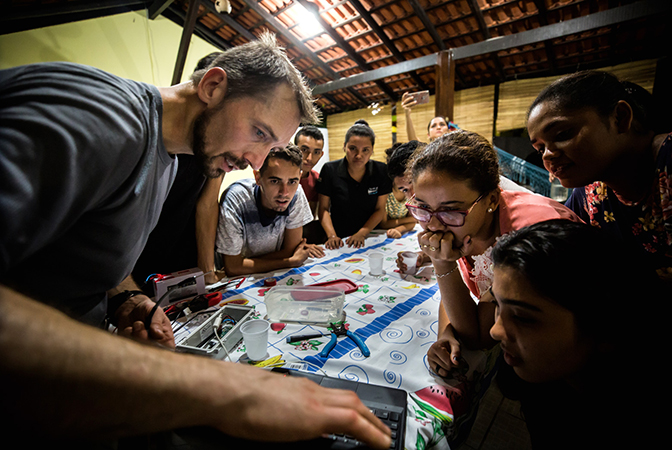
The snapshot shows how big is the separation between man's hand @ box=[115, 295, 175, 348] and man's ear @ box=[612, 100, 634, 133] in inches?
91.1

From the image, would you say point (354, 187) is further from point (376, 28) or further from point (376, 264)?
point (376, 28)

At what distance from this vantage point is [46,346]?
389mm

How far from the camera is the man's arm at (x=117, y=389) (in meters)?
0.37

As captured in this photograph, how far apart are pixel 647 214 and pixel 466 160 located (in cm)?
109

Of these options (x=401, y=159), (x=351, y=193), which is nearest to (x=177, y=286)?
(x=401, y=159)

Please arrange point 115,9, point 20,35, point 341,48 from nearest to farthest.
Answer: point 20,35, point 115,9, point 341,48

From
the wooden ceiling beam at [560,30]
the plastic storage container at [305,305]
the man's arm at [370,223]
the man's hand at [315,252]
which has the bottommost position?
the man's arm at [370,223]

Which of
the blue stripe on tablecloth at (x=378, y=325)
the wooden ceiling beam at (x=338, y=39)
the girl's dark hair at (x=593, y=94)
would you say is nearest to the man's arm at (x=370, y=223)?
the blue stripe on tablecloth at (x=378, y=325)

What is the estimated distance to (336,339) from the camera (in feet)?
4.04

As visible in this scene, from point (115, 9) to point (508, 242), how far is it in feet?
29.0

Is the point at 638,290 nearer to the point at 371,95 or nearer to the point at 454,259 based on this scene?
the point at 454,259

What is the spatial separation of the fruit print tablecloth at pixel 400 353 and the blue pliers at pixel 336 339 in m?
0.02

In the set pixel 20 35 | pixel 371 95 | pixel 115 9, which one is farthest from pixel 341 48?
pixel 20 35

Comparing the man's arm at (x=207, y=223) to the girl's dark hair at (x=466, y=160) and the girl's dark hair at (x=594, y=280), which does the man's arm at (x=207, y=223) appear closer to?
the girl's dark hair at (x=466, y=160)
